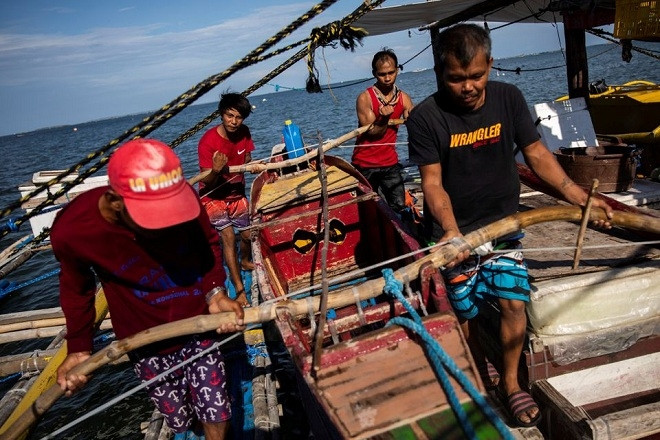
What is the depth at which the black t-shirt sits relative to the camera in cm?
264

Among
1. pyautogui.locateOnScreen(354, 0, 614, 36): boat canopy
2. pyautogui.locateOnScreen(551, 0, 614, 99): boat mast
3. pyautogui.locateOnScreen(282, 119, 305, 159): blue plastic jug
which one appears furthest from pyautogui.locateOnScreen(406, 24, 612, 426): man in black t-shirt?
pyautogui.locateOnScreen(551, 0, 614, 99): boat mast

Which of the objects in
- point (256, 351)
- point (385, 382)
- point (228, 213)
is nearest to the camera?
point (385, 382)

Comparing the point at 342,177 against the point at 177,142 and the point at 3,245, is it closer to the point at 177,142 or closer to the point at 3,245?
the point at 177,142

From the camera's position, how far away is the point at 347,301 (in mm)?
2451

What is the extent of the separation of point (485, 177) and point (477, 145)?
0.23 m

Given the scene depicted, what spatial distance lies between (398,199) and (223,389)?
12.0 ft

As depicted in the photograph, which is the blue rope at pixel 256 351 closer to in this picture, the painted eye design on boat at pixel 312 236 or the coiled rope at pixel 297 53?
the painted eye design on boat at pixel 312 236

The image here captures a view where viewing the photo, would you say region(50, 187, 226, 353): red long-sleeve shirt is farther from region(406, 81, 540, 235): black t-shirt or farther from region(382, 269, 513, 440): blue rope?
region(406, 81, 540, 235): black t-shirt

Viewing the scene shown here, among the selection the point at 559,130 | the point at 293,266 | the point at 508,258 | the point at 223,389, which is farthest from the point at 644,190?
the point at 223,389

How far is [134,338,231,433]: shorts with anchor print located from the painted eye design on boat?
248 centimetres

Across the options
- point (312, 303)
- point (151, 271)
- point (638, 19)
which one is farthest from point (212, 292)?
point (638, 19)

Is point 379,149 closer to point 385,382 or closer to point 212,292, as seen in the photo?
point 212,292

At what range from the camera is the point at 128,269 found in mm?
2326

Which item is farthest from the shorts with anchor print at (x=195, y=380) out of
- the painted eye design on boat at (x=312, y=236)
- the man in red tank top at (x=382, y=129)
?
the man in red tank top at (x=382, y=129)
